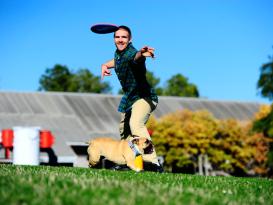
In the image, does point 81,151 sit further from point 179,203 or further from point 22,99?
point 179,203

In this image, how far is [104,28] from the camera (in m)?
11.9

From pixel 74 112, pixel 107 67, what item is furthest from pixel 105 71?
pixel 74 112

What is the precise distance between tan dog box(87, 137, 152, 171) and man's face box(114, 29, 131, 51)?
1.62 metres

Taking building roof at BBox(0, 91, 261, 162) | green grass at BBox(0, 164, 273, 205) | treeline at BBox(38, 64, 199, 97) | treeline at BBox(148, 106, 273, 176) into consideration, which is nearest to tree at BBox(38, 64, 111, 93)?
treeline at BBox(38, 64, 199, 97)

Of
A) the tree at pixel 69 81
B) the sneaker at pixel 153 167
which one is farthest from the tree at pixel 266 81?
the tree at pixel 69 81

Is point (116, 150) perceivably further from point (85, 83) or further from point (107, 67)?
point (85, 83)

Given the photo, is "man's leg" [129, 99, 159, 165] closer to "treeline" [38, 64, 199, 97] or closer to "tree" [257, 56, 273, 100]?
"tree" [257, 56, 273, 100]

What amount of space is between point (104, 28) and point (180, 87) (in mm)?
86167

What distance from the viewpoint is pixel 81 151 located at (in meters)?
46.5

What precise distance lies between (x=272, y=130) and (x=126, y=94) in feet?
124

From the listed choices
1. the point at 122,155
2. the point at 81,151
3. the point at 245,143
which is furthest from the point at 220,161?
the point at 122,155

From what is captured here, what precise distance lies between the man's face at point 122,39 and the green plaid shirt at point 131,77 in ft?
0.24

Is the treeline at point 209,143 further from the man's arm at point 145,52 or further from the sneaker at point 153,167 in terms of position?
the man's arm at point 145,52

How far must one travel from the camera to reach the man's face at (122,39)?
11219 millimetres
